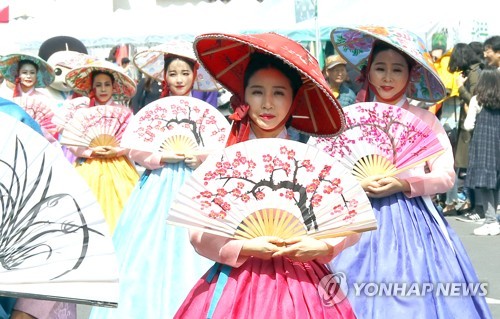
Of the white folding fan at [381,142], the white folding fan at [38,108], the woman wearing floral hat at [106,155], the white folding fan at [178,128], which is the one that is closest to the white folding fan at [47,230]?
the white folding fan at [381,142]

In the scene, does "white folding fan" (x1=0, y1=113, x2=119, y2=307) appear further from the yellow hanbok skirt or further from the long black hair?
the long black hair

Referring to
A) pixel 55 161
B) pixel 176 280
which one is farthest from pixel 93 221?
pixel 176 280

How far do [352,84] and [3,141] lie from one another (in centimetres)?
927

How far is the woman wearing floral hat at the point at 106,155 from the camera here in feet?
30.3

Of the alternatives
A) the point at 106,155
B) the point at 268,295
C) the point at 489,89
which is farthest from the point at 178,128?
the point at 489,89

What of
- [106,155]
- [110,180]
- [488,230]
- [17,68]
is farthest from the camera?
Result: [17,68]

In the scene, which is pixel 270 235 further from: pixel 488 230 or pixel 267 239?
pixel 488 230

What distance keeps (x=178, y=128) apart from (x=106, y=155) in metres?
1.86

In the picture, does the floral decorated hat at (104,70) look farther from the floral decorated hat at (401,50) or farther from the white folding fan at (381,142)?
the white folding fan at (381,142)

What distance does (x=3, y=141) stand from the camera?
3342 millimetres

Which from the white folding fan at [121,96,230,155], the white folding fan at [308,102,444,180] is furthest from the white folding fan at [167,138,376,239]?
the white folding fan at [121,96,230,155]

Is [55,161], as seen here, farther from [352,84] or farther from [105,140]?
[352,84]

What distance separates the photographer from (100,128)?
948 cm

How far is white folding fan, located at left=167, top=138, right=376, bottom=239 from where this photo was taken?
4113 millimetres
